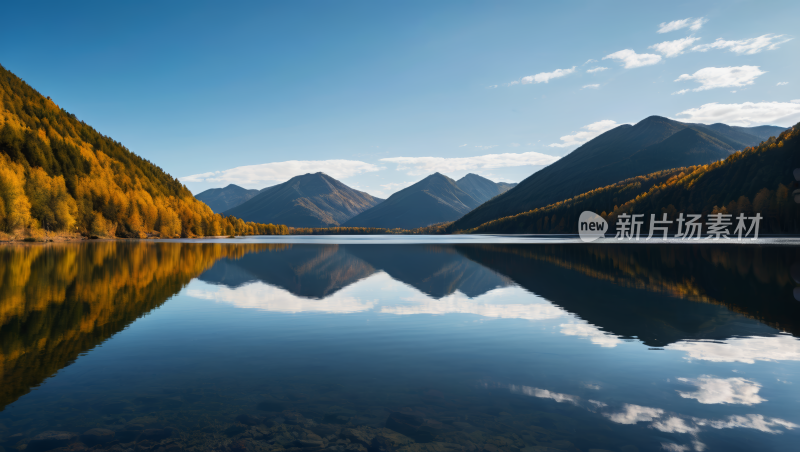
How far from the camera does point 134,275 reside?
127 feet

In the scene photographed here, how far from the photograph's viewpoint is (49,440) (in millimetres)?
8648

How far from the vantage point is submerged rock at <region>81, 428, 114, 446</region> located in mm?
8641

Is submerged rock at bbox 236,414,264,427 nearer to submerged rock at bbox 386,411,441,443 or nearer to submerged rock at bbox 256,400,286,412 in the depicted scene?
submerged rock at bbox 256,400,286,412

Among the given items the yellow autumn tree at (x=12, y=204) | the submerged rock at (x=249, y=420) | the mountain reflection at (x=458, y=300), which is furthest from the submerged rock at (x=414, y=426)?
the yellow autumn tree at (x=12, y=204)

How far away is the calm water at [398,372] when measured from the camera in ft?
Answer: 30.2

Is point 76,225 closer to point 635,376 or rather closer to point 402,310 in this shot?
point 402,310

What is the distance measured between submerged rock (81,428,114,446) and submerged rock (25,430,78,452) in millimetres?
202

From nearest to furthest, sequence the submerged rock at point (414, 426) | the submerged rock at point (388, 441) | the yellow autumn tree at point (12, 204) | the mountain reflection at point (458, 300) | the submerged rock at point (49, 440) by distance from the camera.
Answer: the submerged rock at point (49, 440)
the submerged rock at point (388, 441)
the submerged rock at point (414, 426)
the mountain reflection at point (458, 300)
the yellow autumn tree at point (12, 204)

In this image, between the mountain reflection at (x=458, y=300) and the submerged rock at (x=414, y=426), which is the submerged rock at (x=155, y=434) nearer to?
the mountain reflection at (x=458, y=300)

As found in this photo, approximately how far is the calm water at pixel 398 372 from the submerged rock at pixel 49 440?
49 millimetres

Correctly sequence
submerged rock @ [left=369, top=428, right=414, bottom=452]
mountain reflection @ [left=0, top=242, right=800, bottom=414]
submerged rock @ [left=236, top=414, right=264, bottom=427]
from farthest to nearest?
mountain reflection @ [left=0, top=242, right=800, bottom=414] → submerged rock @ [left=236, top=414, right=264, bottom=427] → submerged rock @ [left=369, top=428, right=414, bottom=452]

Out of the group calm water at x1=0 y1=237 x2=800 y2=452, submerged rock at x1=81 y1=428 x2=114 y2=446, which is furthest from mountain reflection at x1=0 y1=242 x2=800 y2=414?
submerged rock at x1=81 y1=428 x2=114 y2=446

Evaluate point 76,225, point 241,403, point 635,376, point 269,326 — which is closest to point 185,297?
point 269,326

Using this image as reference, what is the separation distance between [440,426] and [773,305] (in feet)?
87.6
